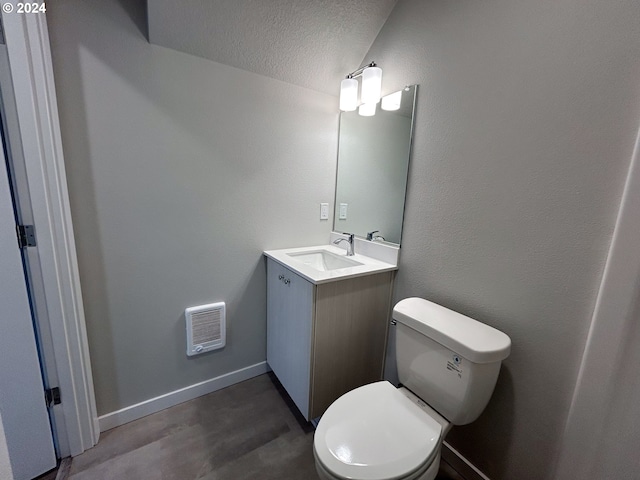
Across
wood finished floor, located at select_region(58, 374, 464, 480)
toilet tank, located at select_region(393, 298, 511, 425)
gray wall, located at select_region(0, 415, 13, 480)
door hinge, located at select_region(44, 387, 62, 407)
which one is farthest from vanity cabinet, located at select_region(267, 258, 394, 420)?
door hinge, located at select_region(44, 387, 62, 407)

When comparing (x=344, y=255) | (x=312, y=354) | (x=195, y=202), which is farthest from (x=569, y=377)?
(x=195, y=202)

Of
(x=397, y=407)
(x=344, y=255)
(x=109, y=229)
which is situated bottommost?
(x=397, y=407)

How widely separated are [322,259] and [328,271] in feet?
1.59

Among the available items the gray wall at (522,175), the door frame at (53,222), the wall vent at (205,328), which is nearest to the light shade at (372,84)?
the gray wall at (522,175)

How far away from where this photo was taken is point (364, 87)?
152 centimetres

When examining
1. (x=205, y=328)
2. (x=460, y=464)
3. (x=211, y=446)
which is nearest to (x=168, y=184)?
(x=205, y=328)

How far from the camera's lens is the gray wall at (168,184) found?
117cm

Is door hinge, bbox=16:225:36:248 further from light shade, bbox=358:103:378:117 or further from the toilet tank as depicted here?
light shade, bbox=358:103:378:117

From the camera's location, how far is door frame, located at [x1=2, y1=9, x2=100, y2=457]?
3.17 ft

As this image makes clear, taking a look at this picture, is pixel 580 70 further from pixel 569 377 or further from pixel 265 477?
pixel 265 477

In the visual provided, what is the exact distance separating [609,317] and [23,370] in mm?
2166

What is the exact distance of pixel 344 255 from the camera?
67.0 inches

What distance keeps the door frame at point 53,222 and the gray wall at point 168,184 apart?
7 cm

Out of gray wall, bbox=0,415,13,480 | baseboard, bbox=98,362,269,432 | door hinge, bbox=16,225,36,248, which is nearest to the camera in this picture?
gray wall, bbox=0,415,13,480
